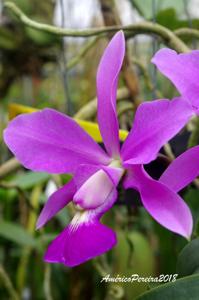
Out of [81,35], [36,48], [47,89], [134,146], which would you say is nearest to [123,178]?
[134,146]

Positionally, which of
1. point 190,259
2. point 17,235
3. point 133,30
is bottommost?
point 17,235

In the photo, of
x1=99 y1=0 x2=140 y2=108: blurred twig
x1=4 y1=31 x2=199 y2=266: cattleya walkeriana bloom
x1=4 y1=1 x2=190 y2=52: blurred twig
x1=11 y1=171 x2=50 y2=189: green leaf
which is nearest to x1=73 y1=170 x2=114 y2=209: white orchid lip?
x1=4 y1=31 x2=199 y2=266: cattleya walkeriana bloom

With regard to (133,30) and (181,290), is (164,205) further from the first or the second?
(133,30)

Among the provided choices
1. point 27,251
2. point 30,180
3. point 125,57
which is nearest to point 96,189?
point 125,57

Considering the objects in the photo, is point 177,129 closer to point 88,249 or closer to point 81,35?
point 88,249

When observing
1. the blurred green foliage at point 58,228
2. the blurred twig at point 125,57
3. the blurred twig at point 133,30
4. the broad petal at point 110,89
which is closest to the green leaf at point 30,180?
the blurred green foliage at point 58,228
